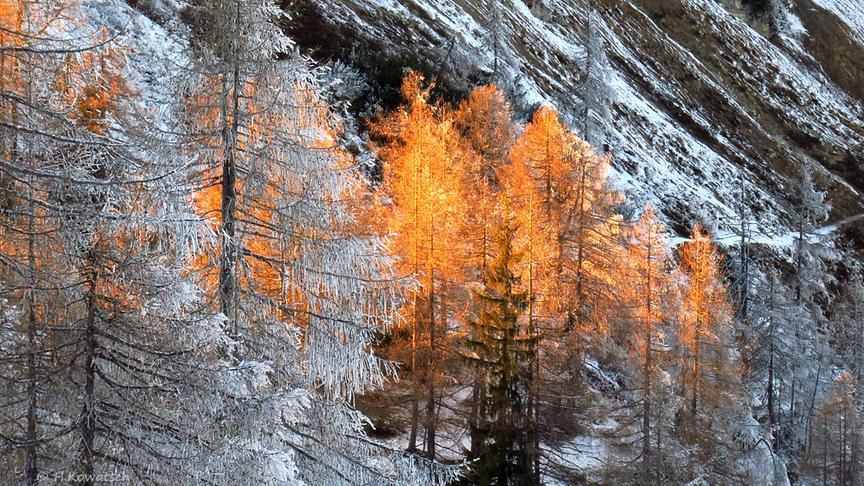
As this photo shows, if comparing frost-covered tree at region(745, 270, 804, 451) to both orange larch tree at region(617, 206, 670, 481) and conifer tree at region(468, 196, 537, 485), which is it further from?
conifer tree at region(468, 196, 537, 485)

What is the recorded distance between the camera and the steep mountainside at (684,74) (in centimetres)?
4562

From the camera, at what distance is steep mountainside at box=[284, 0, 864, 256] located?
4562 centimetres


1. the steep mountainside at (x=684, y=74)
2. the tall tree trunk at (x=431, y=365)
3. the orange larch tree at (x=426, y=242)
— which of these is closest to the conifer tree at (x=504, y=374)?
the tall tree trunk at (x=431, y=365)

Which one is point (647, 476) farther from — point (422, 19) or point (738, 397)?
point (422, 19)

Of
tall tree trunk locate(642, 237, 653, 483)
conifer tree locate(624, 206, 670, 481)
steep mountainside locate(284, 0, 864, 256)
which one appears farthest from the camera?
steep mountainside locate(284, 0, 864, 256)

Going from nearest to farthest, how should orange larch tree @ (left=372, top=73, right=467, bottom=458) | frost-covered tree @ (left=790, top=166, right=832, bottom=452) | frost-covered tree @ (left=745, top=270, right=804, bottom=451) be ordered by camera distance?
orange larch tree @ (left=372, top=73, right=467, bottom=458)
frost-covered tree @ (left=745, top=270, right=804, bottom=451)
frost-covered tree @ (left=790, top=166, right=832, bottom=452)

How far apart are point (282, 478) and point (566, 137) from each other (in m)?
19.8

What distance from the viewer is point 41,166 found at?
200 inches

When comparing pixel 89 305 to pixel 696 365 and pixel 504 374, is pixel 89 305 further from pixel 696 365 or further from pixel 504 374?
pixel 696 365

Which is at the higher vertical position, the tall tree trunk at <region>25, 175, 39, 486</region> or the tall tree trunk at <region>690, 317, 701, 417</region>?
the tall tree trunk at <region>25, 175, 39, 486</region>

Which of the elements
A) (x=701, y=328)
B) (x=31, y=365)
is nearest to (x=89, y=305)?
(x=31, y=365)

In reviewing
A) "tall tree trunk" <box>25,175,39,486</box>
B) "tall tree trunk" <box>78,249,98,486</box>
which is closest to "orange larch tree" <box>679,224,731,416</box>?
"tall tree trunk" <box>78,249,98,486</box>

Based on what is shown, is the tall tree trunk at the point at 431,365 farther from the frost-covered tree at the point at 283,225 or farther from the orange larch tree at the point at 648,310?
the frost-covered tree at the point at 283,225

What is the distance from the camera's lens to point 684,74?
7981 cm
